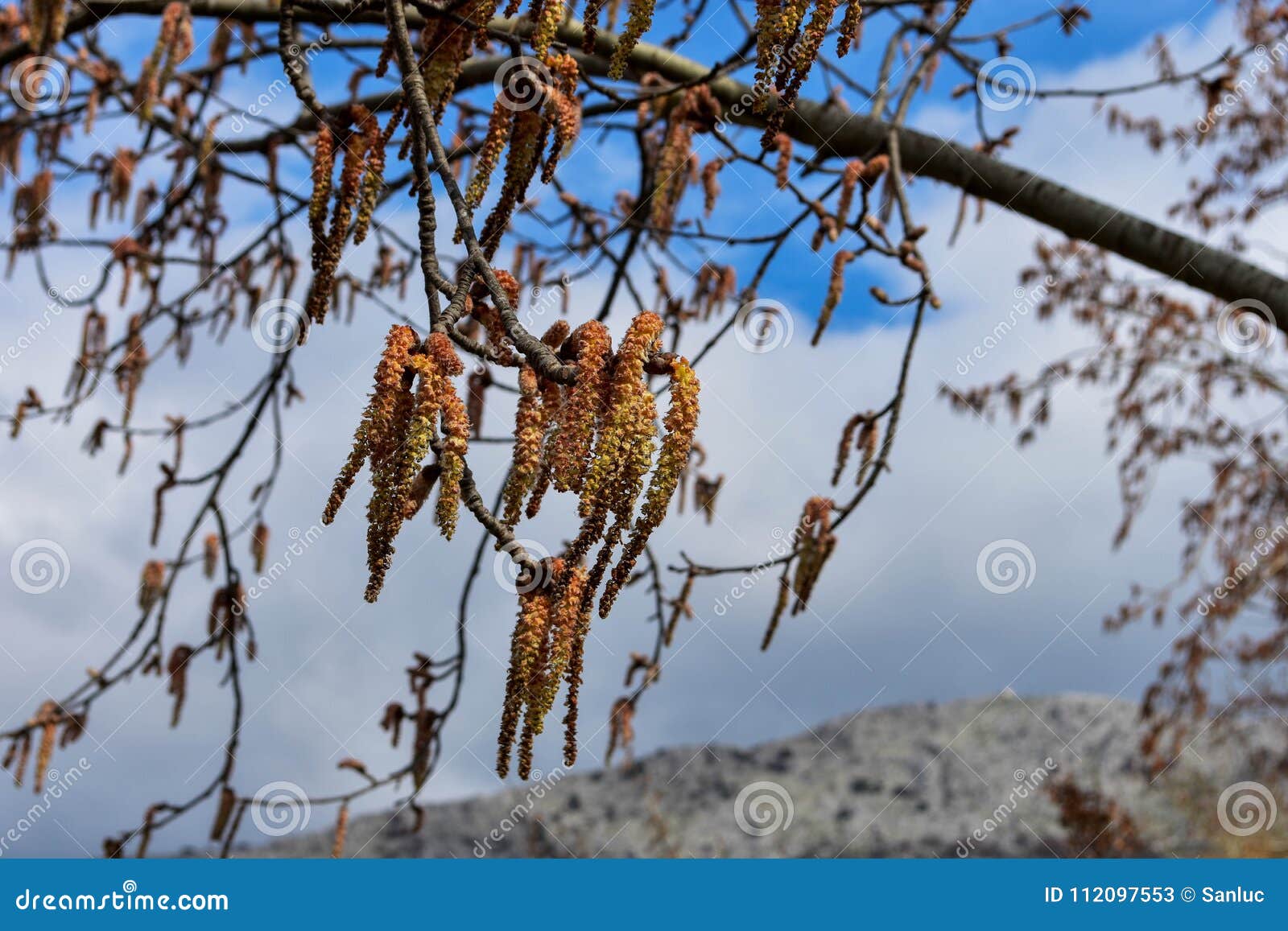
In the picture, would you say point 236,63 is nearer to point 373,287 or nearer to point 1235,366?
point 373,287

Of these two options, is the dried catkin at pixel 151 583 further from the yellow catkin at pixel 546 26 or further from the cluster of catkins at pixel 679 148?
the yellow catkin at pixel 546 26

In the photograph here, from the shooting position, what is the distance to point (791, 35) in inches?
45.9

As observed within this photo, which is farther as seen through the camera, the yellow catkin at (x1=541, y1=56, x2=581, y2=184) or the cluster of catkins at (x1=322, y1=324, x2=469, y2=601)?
the yellow catkin at (x1=541, y1=56, x2=581, y2=184)

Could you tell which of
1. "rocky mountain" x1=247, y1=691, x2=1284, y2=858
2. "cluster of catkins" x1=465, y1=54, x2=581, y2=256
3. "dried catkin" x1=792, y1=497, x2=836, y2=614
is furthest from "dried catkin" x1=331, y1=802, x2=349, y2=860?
"rocky mountain" x1=247, y1=691, x2=1284, y2=858

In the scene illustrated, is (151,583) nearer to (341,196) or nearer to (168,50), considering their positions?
(168,50)

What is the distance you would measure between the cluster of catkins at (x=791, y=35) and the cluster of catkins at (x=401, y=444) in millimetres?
439

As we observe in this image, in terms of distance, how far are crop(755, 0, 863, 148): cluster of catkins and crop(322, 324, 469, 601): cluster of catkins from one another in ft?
1.44

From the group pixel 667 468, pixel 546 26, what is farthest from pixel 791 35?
pixel 667 468

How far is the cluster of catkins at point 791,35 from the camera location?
116cm

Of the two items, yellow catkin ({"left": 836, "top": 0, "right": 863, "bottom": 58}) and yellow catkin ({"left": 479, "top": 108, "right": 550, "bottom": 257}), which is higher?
yellow catkin ({"left": 479, "top": 108, "right": 550, "bottom": 257})

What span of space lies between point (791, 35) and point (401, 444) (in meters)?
0.57

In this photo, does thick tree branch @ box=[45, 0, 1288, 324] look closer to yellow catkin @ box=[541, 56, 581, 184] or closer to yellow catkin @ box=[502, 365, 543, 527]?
yellow catkin @ box=[541, 56, 581, 184]

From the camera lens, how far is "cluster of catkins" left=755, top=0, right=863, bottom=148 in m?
1.16

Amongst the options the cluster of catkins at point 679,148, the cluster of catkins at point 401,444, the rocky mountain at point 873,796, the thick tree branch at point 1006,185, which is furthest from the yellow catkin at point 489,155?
the rocky mountain at point 873,796
